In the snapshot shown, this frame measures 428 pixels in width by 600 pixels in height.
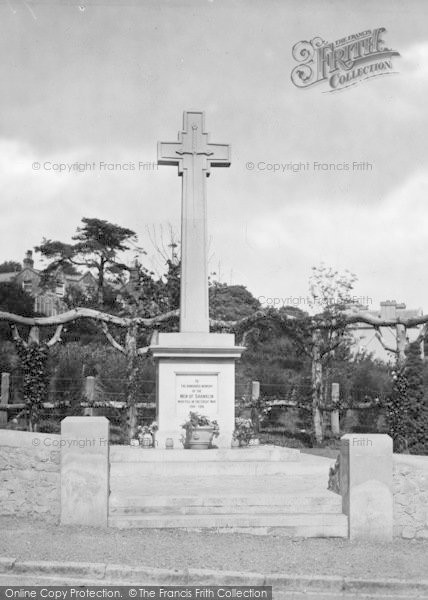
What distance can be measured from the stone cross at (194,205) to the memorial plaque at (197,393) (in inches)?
34.2

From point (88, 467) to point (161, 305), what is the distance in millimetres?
11738

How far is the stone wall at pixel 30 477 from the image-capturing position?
8213 millimetres

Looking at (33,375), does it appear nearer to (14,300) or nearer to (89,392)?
(89,392)

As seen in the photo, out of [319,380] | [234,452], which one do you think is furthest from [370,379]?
[234,452]

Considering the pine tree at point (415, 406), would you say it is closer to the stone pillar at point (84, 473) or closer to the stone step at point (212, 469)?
the stone step at point (212, 469)

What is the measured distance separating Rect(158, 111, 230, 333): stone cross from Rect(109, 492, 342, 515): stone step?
538 centimetres

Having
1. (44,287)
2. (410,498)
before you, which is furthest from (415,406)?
(44,287)

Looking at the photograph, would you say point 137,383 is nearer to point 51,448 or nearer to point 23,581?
point 51,448

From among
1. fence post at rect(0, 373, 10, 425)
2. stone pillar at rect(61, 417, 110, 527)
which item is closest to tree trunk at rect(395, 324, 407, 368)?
fence post at rect(0, 373, 10, 425)

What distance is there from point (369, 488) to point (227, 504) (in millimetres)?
1584

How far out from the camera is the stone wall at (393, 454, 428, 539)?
8156 millimetres

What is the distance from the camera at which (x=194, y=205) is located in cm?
1402

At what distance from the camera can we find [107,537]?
7613 millimetres

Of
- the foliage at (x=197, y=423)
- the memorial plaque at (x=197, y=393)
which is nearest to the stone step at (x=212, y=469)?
the foliage at (x=197, y=423)
